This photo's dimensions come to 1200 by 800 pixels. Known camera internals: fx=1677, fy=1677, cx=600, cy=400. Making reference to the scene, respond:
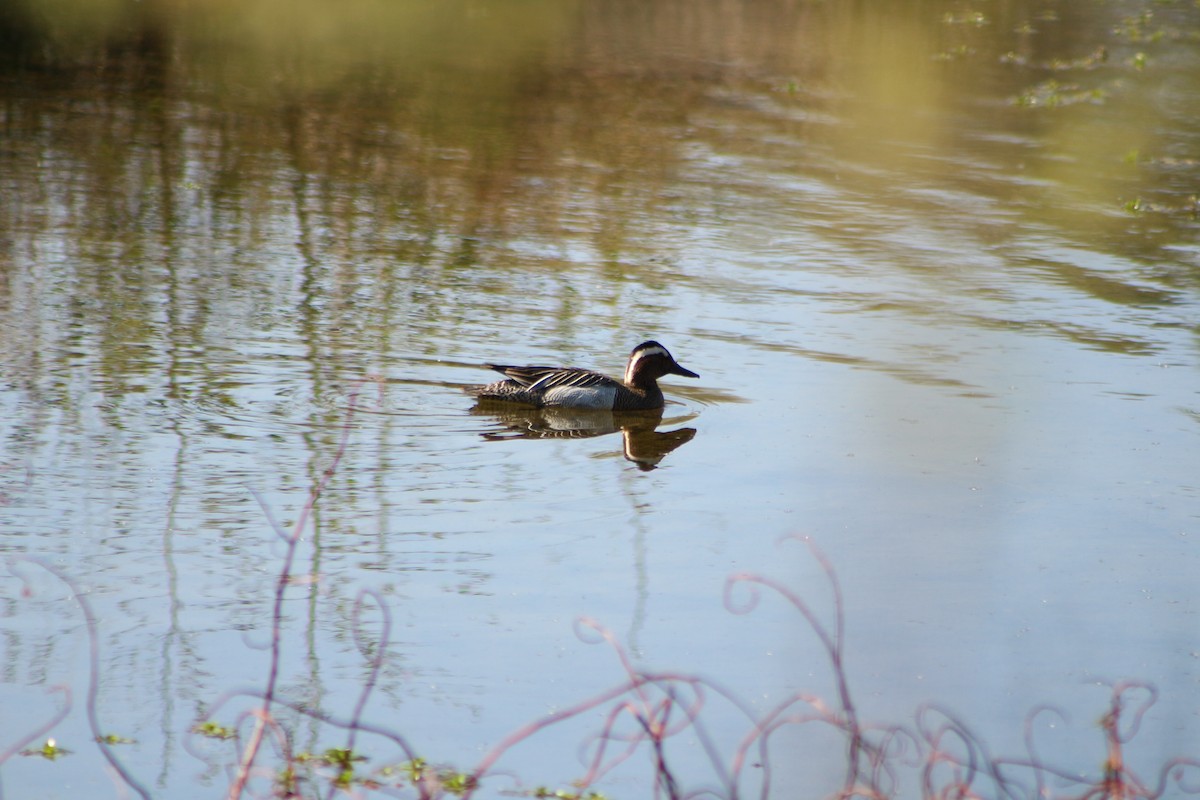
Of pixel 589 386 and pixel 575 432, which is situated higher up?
pixel 589 386

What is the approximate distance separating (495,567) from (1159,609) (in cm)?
276

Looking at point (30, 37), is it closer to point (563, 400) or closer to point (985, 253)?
point (985, 253)

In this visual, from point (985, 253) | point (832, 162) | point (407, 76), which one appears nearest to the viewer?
point (985, 253)

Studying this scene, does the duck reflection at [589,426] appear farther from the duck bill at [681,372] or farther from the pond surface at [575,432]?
the duck bill at [681,372]

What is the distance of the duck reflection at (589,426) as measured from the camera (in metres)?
9.52

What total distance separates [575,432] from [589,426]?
0.44 feet

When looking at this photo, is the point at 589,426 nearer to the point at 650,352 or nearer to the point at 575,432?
the point at 575,432

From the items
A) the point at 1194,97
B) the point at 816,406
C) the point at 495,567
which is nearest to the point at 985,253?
the point at 816,406

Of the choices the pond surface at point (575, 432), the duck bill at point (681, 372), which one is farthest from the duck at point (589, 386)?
the pond surface at point (575, 432)

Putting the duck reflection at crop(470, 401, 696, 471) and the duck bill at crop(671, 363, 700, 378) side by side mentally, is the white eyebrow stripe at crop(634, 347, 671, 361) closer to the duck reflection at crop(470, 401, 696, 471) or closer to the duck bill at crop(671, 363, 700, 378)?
the duck bill at crop(671, 363, 700, 378)

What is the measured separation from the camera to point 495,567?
7.04 m

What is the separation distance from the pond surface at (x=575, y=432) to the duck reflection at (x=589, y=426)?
4 centimetres

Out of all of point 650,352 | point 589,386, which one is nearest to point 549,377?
point 589,386

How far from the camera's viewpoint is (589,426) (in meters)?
10.0
